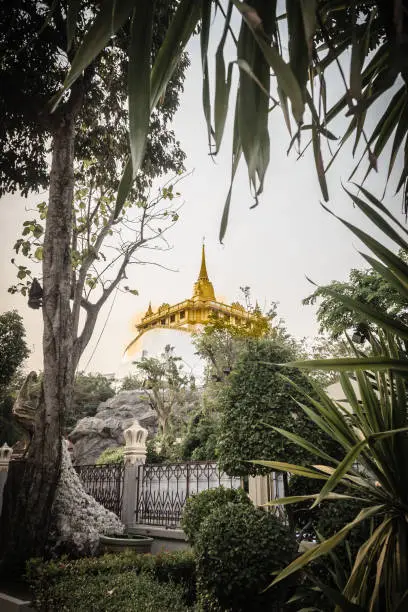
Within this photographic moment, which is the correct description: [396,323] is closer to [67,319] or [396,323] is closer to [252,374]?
[252,374]

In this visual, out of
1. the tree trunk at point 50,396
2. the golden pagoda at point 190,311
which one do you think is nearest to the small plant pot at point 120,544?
the tree trunk at point 50,396

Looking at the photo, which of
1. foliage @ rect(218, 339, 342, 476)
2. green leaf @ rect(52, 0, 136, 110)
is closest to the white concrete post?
foliage @ rect(218, 339, 342, 476)

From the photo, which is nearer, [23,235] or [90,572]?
[90,572]

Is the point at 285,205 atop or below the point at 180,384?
atop

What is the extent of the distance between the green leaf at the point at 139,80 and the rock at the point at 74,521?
6.77 metres

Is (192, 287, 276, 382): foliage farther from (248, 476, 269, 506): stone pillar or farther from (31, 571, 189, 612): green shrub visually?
(31, 571, 189, 612): green shrub

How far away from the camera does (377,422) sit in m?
2.20

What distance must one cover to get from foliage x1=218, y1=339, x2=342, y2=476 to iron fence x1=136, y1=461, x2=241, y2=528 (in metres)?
3.77

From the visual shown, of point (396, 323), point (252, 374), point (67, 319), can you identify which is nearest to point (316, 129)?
point (396, 323)

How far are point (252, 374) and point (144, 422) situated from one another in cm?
2124

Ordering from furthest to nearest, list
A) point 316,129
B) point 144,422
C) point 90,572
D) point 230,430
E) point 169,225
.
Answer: point 144,422 → point 169,225 → point 90,572 → point 230,430 → point 316,129

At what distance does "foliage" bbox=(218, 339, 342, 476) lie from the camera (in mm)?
4078

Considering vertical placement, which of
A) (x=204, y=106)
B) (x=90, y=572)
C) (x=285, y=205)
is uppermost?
(x=285, y=205)

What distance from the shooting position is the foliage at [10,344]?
17.8 meters
